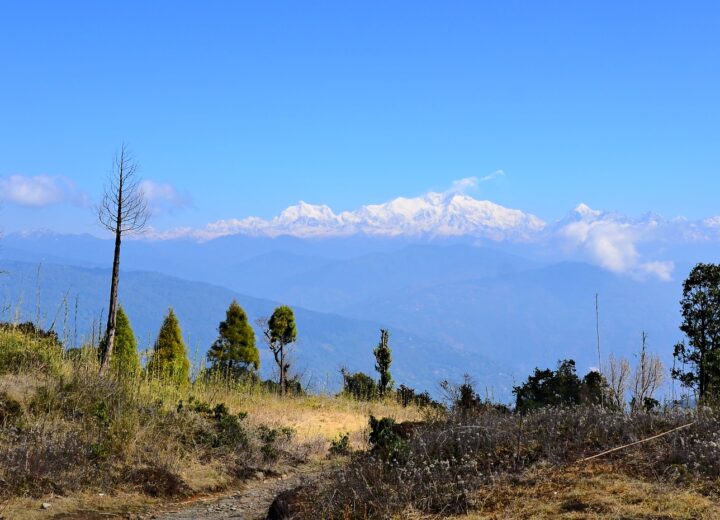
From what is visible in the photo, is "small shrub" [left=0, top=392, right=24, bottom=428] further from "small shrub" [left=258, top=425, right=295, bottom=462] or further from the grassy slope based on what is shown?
"small shrub" [left=258, top=425, right=295, bottom=462]

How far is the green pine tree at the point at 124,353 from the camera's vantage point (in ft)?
46.3

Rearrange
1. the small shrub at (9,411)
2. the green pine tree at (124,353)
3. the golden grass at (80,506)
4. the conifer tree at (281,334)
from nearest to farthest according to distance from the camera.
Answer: the golden grass at (80,506) < the small shrub at (9,411) < the green pine tree at (124,353) < the conifer tree at (281,334)

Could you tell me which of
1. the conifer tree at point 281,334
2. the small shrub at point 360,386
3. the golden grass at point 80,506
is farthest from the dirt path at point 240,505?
the conifer tree at point 281,334

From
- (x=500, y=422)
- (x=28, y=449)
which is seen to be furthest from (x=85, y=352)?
(x=500, y=422)

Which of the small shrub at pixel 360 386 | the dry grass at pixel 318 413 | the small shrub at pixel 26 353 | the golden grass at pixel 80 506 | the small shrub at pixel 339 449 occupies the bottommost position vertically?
the golden grass at pixel 80 506

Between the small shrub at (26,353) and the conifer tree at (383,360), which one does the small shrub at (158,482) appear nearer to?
the small shrub at (26,353)

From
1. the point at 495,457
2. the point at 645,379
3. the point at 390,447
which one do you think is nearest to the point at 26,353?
the point at 390,447

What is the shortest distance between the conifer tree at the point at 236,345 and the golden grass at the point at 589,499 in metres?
26.1

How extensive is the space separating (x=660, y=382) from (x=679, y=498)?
5.41m

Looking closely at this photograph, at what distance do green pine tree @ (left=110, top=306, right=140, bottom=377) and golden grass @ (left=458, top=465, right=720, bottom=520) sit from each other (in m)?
9.28

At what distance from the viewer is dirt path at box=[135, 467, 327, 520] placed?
345 inches

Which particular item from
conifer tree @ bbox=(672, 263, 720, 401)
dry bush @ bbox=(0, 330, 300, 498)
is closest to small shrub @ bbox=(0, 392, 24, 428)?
dry bush @ bbox=(0, 330, 300, 498)

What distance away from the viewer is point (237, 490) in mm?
10641

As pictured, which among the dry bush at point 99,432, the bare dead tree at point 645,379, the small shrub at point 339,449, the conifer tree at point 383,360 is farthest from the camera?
the conifer tree at point 383,360
